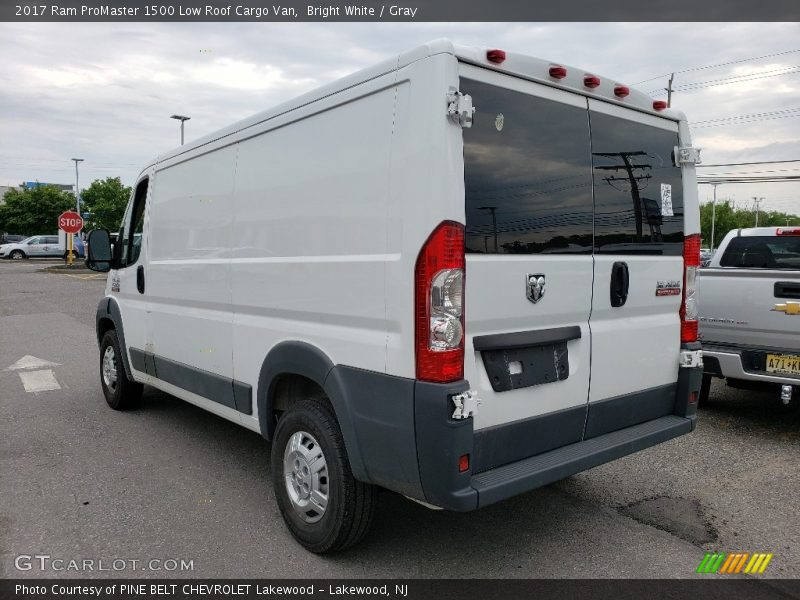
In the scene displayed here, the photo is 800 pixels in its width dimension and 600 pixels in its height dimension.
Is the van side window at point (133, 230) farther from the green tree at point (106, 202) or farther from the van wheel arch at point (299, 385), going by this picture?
the green tree at point (106, 202)

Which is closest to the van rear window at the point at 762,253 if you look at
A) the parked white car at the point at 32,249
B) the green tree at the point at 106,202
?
the parked white car at the point at 32,249

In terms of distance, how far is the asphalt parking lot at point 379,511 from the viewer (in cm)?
339

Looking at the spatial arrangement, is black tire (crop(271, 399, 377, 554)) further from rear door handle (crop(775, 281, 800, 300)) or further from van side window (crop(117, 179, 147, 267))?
rear door handle (crop(775, 281, 800, 300))

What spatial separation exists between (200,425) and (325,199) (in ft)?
11.1

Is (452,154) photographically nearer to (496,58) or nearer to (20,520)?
(496,58)

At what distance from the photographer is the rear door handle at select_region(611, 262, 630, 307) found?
356cm

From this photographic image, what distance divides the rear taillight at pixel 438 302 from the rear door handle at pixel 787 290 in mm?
3859

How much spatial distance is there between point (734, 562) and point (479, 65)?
289 cm

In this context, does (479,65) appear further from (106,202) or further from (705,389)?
(106,202)

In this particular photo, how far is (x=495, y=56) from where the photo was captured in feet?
9.73

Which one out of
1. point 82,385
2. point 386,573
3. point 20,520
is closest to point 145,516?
point 20,520

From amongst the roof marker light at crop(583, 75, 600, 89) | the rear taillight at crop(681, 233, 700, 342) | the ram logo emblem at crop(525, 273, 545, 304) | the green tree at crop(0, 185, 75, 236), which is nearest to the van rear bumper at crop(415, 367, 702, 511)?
the ram logo emblem at crop(525, 273, 545, 304)

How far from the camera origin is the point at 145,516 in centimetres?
393

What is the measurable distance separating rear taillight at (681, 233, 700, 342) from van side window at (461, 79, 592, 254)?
3.30 feet
